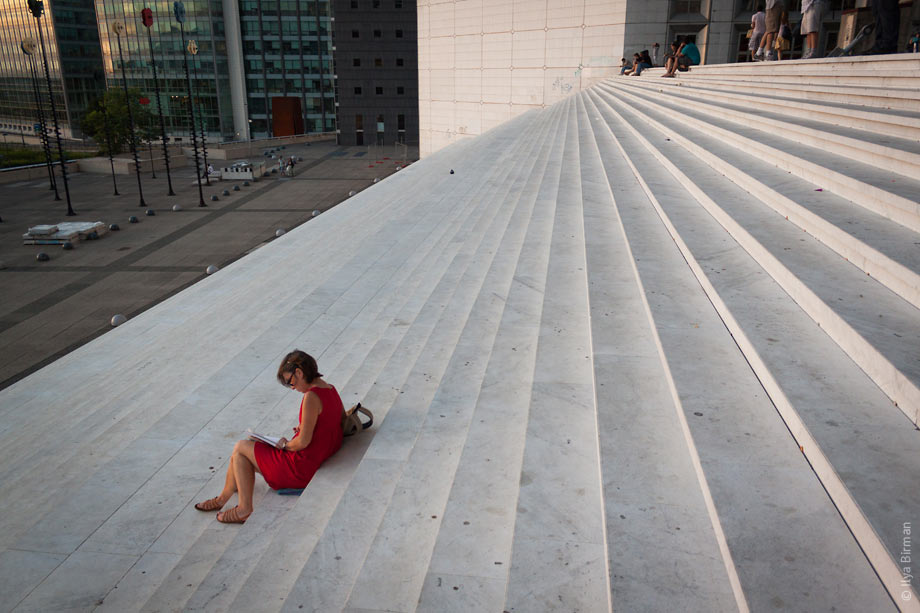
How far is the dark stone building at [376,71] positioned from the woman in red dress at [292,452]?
226ft

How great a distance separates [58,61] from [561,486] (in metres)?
86.5

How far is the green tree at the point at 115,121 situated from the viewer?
51.9 m

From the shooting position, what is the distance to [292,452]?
368 cm

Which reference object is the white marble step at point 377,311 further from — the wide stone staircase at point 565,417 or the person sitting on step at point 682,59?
the person sitting on step at point 682,59

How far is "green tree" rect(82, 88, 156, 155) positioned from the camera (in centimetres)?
5194

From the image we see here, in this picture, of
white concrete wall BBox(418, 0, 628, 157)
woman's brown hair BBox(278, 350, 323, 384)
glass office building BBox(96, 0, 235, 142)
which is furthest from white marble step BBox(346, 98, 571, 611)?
glass office building BBox(96, 0, 235, 142)

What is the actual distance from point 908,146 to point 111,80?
269ft

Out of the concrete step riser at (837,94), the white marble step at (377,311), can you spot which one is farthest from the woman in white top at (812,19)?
the white marble step at (377,311)

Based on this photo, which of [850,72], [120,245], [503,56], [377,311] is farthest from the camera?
[503,56]

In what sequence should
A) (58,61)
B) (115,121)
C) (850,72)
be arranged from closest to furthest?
(850,72) < (115,121) < (58,61)

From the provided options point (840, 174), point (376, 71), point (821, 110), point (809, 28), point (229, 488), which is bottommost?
point (229, 488)

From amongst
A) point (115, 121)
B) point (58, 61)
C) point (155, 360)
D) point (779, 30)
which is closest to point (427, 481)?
point (155, 360)

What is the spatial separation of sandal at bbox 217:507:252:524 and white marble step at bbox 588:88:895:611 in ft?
8.39

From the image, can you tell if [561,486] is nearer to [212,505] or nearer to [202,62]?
[212,505]
